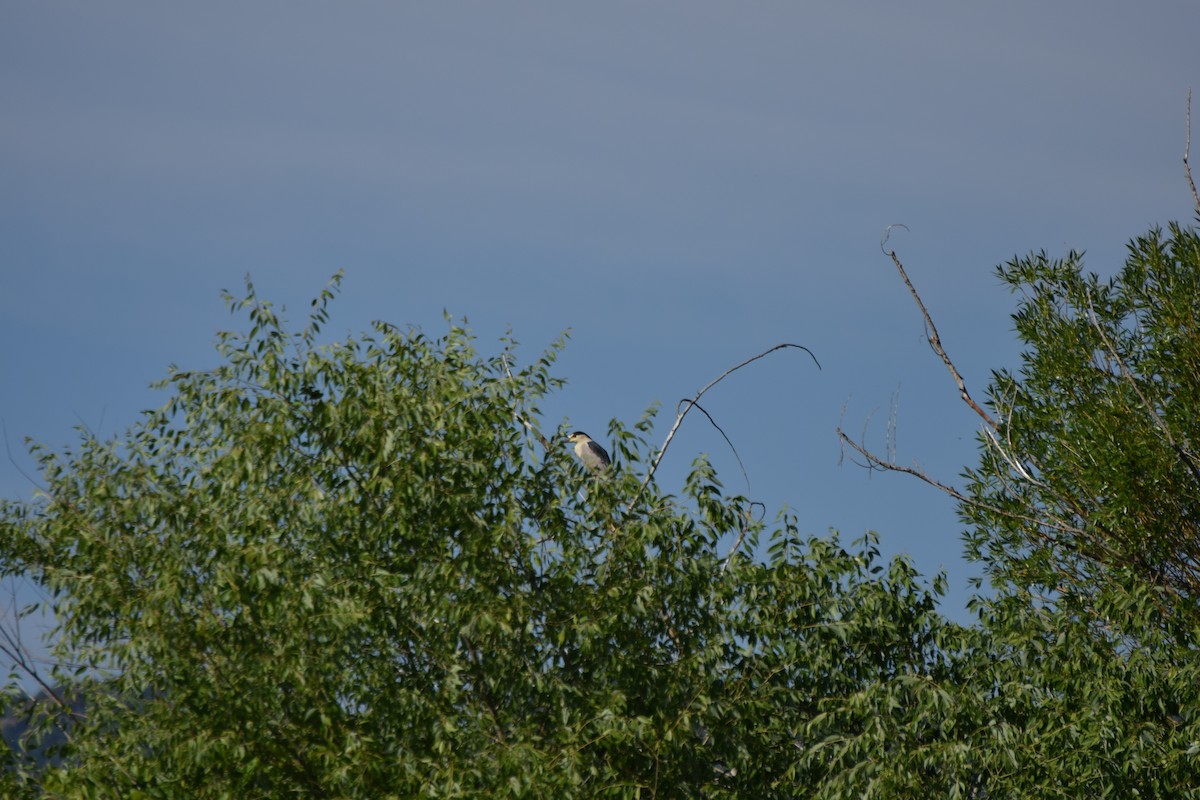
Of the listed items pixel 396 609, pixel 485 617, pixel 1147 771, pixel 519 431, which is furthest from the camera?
pixel 1147 771

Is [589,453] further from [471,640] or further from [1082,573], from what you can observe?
[1082,573]

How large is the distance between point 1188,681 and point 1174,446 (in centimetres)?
458

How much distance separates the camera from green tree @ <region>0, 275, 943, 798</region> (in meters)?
10.3

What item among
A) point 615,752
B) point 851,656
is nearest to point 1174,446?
point 851,656

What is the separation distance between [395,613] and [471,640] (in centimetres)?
74

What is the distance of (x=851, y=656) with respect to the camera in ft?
47.7

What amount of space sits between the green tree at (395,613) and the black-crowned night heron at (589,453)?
1.05 feet

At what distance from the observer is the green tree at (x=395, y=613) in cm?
1029

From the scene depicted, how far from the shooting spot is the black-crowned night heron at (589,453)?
41.6 ft

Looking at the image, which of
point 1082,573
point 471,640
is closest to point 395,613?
point 471,640

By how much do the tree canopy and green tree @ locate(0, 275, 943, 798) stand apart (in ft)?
0.10

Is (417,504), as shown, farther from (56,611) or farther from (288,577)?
→ (56,611)

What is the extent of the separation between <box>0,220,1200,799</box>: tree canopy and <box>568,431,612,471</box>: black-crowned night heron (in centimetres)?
19

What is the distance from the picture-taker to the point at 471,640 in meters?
11.1
